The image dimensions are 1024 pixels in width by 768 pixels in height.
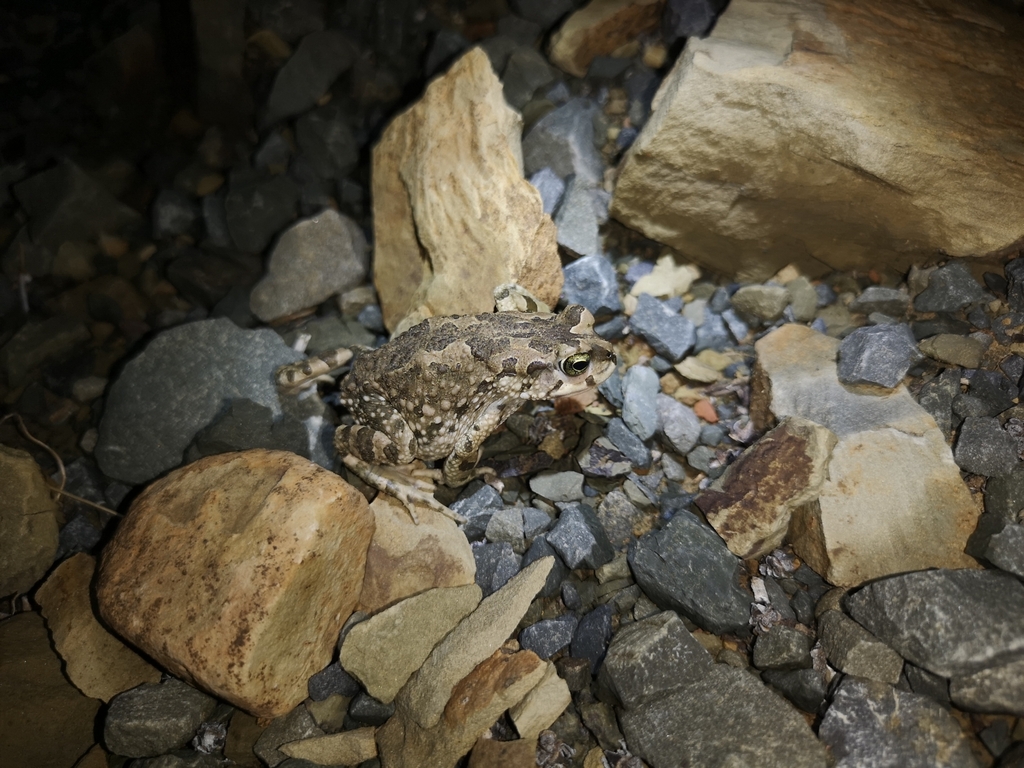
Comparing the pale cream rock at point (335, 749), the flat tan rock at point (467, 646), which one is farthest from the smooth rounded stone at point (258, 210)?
the pale cream rock at point (335, 749)

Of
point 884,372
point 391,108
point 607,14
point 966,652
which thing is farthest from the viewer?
point 391,108

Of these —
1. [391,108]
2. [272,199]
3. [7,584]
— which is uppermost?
[391,108]

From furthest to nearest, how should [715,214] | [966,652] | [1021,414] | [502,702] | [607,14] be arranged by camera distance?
[607,14]
[715,214]
[1021,414]
[502,702]
[966,652]

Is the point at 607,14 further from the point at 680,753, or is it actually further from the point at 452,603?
the point at 680,753

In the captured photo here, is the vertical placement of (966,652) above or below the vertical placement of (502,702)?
above

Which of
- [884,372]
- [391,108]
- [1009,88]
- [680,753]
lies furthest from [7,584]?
[1009,88]

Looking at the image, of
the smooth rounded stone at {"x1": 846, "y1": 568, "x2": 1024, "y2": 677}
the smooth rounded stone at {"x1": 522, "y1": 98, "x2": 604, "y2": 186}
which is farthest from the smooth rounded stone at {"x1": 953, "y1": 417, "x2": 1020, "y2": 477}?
the smooth rounded stone at {"x1": 522, "y1": 98, "x2": 604, "y2": 186}

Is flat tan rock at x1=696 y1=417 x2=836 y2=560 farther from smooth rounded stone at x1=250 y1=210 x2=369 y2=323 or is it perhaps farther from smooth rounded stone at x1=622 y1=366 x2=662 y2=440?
smooth rounded stone at x1=250 y1=210 x2=369 y2=323
